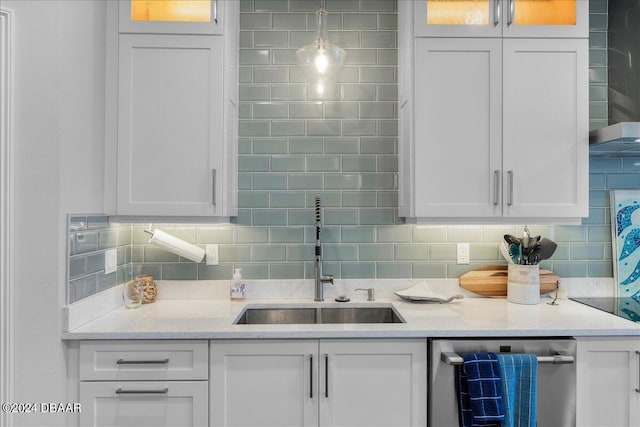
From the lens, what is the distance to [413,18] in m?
1.99

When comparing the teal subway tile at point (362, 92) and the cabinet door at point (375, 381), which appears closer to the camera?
the cabinet door at point (375, 381)

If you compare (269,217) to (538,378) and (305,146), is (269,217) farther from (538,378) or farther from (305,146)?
(538,378)

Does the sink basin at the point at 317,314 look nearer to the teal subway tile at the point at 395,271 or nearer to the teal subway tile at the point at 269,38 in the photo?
the teal subway tile at the point at 395,271

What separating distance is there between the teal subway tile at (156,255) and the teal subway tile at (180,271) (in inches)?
1.3

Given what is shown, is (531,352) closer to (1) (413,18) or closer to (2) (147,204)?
(1) (413,18)

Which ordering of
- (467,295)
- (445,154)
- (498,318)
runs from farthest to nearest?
(467,295), (445,154), (498,318)

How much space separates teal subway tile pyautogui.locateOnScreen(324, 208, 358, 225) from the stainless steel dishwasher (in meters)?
0.83

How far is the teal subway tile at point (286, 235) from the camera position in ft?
7.51

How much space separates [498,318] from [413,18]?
1.45 m

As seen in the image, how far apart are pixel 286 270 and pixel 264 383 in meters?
0.72

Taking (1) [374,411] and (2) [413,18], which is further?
(2) [413,18]

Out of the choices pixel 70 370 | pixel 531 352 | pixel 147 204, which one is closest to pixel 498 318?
pixel 531 352

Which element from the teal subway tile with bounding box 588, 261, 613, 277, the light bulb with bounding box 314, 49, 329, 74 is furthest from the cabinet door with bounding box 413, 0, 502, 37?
the teal subway tile with bounding box 588, 261, 613, 277

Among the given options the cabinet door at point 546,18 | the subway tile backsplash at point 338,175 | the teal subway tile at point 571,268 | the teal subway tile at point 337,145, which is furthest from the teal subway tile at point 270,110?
the teal subway tile at point 571,268
